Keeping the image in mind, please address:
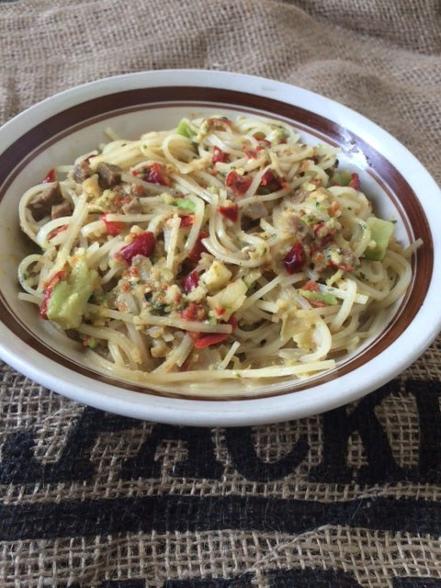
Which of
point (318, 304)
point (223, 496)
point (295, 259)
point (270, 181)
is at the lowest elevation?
point (223, 496)

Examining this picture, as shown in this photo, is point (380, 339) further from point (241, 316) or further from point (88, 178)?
point (88, 178)

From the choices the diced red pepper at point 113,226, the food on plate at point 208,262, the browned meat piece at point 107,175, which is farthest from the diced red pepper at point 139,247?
the browned meat piece at point 107,175

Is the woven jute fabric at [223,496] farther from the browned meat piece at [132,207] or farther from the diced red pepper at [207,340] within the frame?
the browned meat piece at [132,207]

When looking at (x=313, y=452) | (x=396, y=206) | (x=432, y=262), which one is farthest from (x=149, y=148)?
(x=313, y=452)

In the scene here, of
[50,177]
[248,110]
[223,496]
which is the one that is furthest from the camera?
[248,110]

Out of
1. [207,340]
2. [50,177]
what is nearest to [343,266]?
[207,340]

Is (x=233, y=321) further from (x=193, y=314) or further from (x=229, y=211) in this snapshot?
(x=229, y=211)

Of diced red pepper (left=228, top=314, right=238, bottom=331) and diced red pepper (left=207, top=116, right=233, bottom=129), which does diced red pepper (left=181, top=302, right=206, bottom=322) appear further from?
diced red pepper (left=207, top=116, right=233, bottom=129)
